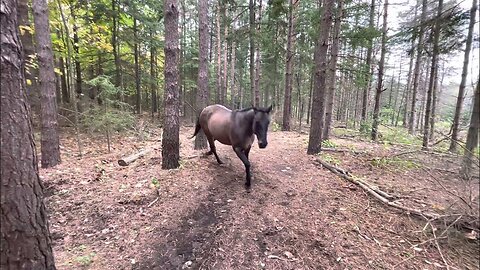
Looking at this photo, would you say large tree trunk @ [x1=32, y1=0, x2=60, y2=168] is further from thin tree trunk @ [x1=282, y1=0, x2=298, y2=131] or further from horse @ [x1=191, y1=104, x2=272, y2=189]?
thin tree trunk @ [x1=282, y1=0, x2=298, y2=131]

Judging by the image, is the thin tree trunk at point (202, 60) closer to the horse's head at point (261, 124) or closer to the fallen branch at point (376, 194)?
the horse's head at point (261, 124)

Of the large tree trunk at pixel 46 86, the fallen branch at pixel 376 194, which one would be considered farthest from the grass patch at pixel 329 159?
the large tree trunk at pixel 46 86

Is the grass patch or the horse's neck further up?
the horse's neck

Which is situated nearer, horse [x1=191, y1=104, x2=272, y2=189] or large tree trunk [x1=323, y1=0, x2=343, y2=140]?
horse [x1=191, y1=104, x2=272, y2=189]

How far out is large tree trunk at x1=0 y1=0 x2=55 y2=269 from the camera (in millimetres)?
1845

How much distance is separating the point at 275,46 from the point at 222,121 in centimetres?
895

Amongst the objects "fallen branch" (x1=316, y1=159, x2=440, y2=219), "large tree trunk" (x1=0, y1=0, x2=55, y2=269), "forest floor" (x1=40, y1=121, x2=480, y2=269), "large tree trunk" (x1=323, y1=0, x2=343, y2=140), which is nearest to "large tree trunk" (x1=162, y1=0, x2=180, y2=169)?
"forest floor" (x1=40, y1=121, x2=480, y2=269)

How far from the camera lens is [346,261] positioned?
125 inches

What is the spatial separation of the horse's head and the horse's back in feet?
3.30

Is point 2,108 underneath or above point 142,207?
above

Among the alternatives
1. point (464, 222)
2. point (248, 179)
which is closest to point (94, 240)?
point (248, 179)

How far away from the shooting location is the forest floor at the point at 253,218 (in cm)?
319

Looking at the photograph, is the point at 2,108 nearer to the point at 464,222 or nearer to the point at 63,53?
the point at 464,222

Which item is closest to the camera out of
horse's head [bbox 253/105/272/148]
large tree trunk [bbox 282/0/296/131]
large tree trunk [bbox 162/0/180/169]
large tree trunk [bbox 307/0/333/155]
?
horse's head [bbox 253/105/272/148]
